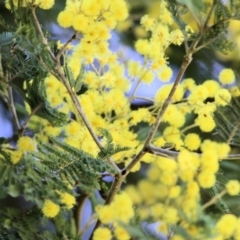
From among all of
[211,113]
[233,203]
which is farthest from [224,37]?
[233,203]

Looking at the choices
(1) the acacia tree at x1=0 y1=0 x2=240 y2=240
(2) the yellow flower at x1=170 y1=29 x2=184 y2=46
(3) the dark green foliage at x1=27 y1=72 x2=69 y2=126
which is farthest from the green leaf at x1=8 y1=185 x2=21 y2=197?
(2) the yellow flower at x1=170 y1=29 x2=184 y2=46

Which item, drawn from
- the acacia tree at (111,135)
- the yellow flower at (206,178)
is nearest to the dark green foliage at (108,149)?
the acacia tree at (111,135)

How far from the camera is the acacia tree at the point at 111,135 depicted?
42 centimetres

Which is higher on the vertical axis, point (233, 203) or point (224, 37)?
point (224, 37)

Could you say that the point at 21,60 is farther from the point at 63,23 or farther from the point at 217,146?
the point at 217,146

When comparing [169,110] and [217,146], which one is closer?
[217,146]

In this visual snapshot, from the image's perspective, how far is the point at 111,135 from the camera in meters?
0.51

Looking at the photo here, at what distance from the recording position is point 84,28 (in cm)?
48

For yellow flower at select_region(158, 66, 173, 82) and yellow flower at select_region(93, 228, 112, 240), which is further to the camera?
yellow flower at select_region(158, 66, 173, 82)

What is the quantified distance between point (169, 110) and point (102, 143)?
0.26 feet

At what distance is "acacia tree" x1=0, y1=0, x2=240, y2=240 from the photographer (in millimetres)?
417

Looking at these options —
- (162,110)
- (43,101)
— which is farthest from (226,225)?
(43,101)

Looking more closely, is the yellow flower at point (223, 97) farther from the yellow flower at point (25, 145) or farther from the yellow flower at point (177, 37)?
the yellow flower at point (25, 145)

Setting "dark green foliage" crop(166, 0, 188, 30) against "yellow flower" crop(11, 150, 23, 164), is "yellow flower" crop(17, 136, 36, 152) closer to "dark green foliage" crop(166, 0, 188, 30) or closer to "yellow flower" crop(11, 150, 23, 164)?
"yellow flower" crop(11, 150, 23, 164)
